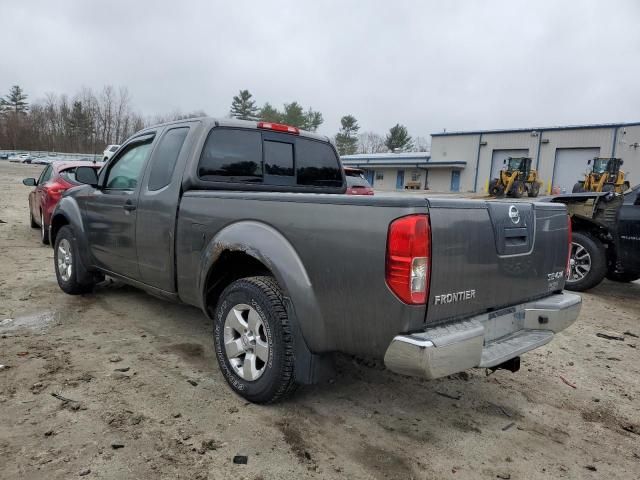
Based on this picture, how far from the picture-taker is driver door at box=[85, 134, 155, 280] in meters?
4.26

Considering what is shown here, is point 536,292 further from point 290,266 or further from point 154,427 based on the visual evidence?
point 154,427

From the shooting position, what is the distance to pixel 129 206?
422 centimetres

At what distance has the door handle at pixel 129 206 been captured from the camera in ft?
13.7

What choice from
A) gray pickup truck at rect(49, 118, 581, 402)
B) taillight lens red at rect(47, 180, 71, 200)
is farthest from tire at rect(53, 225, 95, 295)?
taillight lens red at rect(47, 180, 71, 200)

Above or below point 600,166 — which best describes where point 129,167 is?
below

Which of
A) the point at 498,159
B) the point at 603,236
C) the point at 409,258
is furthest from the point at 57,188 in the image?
the point at 498,159

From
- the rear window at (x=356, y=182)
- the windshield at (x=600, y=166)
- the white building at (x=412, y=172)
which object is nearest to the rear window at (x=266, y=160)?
the rear window at (x=356, y=182)

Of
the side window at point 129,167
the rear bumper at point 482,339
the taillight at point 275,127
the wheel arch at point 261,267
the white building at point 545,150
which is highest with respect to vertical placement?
the white building at point 545,150

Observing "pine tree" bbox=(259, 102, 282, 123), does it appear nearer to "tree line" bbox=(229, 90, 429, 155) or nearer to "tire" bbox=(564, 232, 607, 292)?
"tree line" bbox=(229, 90, 429, 155)

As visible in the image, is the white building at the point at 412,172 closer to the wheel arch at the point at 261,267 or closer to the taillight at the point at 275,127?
the taillight at the point at 275,127

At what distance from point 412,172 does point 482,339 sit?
1841 inches

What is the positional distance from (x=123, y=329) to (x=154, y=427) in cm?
192

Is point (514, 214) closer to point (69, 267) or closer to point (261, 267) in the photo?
point (261, 267)

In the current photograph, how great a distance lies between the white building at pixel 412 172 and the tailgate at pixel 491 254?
41625 millimetres
